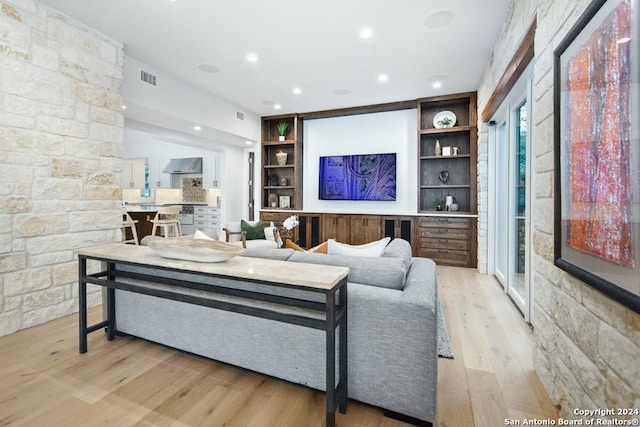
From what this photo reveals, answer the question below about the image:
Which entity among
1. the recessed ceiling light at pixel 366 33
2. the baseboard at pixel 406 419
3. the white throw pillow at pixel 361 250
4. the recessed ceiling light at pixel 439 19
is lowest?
the baseboard at pixel 406 419

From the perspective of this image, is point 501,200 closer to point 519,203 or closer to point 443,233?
point 519,203

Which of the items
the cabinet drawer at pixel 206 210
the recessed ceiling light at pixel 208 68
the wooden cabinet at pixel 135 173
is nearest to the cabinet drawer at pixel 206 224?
the cabinet drawer at pixel 206 210

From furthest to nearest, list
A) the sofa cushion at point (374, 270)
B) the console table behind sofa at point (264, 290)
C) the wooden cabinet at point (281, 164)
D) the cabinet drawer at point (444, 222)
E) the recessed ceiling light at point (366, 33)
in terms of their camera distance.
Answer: the wooden cabinet at point (281, 164), the cabinet drawer at point (444, 222), the recessed ceiling light at point (366, 33), the sofa cushion at point (374, 270), the console table behind sofa at point (264, 290)

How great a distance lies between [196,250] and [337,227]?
13.6 feet

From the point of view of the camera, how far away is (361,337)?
5.08 ft

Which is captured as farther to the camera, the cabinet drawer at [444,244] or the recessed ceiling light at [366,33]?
the cabinet drawer at [444,244]

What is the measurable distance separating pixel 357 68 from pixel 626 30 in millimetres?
3313

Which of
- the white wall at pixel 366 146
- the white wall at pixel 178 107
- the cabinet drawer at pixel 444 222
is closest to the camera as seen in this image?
the white wall at pixel 178 107

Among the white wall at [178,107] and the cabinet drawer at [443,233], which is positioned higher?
the white wall at [178,107]

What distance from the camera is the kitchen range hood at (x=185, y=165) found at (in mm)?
8172

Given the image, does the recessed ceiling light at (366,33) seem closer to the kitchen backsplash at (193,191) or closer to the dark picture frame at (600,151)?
the dark picture frame at (600,151)

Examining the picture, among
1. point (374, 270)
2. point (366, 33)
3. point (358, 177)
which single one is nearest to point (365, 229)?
point (358, 177)

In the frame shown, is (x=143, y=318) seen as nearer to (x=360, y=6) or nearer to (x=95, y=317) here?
(x=95, y=317)

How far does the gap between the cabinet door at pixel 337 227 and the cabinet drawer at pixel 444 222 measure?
130 centimetres
